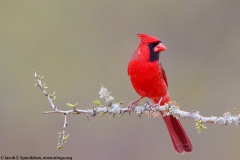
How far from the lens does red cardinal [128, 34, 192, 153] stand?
229 inches

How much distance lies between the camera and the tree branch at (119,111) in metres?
4.70

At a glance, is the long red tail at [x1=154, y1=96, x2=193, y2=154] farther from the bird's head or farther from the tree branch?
the bird's head

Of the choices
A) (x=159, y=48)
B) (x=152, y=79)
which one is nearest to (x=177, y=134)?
(x=152, y=79)

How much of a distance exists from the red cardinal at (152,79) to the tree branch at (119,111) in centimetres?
34

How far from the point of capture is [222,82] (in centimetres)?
978

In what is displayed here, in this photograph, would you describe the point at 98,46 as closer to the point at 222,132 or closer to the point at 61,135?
the point at 222,132

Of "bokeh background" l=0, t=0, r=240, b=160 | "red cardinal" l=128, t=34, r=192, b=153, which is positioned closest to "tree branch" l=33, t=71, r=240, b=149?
"red cardinal" l=128, t=34, r=192, b=153

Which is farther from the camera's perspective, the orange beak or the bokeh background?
the bokeh background

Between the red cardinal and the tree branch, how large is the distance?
340mm

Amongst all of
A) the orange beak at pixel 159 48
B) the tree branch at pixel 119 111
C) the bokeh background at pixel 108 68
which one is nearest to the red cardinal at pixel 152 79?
the orange beak at pixel 159 48

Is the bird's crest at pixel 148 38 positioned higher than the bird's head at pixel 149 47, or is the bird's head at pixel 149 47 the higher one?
the bird's crest at pixel 148 38

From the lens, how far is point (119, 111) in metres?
5.18

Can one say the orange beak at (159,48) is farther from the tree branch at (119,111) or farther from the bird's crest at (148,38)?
the tree branch at (119,111)

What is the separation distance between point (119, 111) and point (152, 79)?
0.74m
